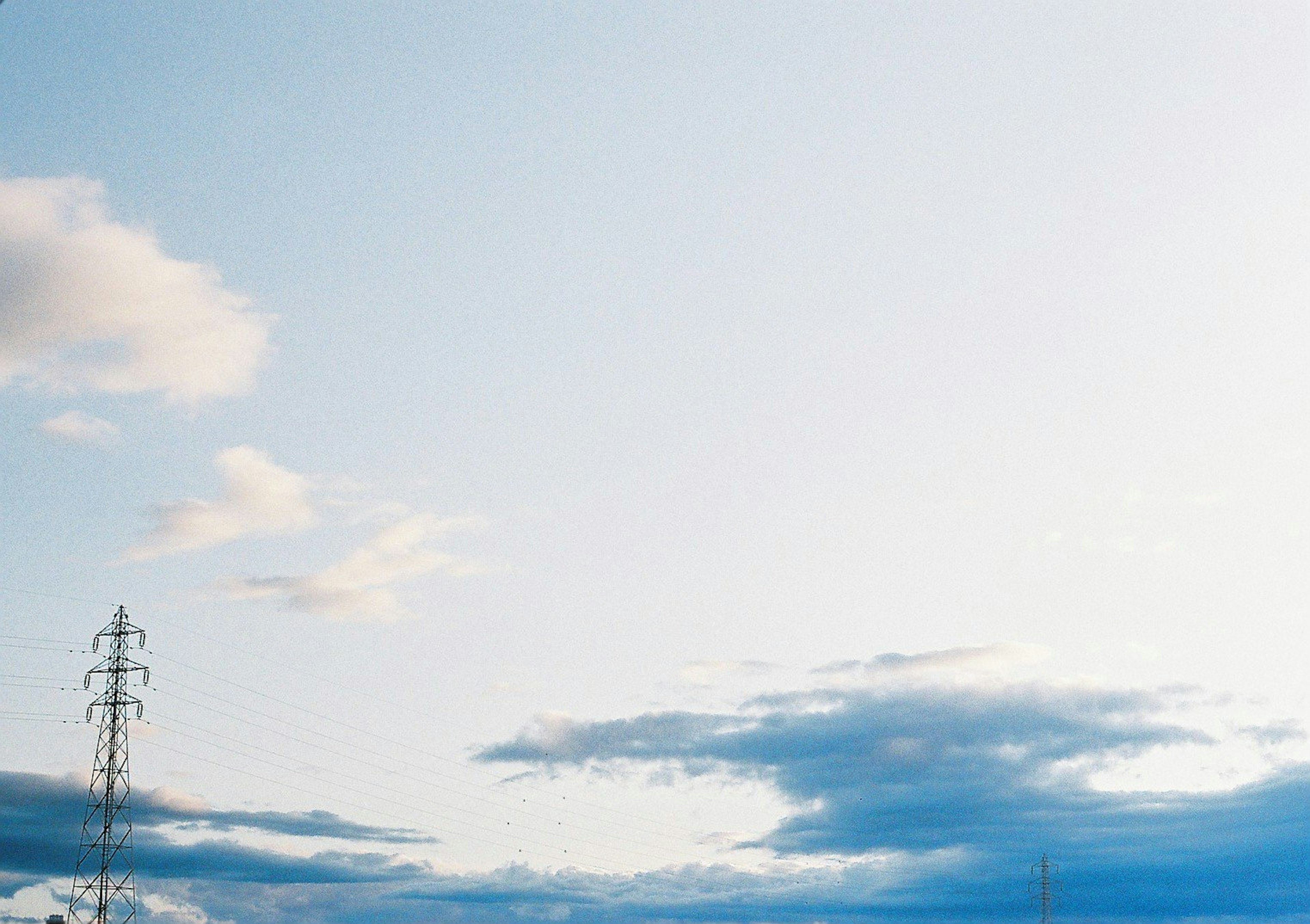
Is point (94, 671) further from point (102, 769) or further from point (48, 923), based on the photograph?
point (48, 923)

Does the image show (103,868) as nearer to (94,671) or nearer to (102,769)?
(102,769)

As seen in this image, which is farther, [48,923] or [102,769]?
[48,923]

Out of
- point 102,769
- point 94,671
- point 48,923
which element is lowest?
point 48,923

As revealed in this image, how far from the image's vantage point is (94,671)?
150 metres

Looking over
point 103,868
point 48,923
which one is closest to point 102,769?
point 103,868

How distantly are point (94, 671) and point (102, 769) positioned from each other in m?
10.9

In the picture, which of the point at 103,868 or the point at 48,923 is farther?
the point at 48,923

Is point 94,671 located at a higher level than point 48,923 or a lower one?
higher

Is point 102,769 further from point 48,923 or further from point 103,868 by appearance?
point 48,923

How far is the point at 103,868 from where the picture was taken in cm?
14350

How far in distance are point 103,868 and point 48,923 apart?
4444cm

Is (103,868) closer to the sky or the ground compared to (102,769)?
closer to the ground

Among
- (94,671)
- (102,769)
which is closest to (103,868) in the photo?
(102,769)

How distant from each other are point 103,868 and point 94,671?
20.3 m
